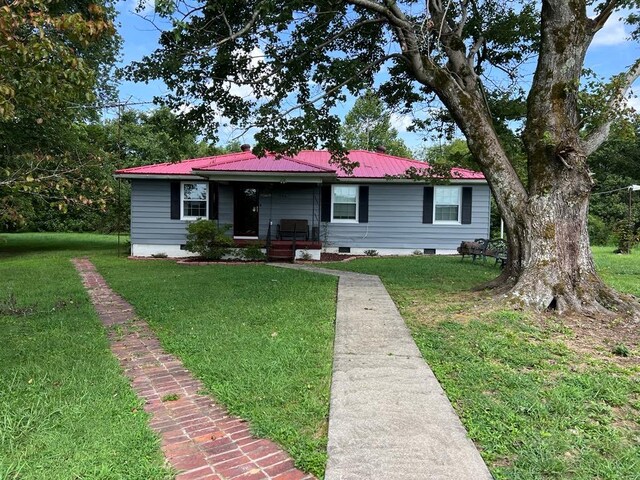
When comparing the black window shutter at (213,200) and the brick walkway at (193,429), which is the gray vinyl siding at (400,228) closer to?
the black window shutter at (213,200)

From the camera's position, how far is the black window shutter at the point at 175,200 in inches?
556

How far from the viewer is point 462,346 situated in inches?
180

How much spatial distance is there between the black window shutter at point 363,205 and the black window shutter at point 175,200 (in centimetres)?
586

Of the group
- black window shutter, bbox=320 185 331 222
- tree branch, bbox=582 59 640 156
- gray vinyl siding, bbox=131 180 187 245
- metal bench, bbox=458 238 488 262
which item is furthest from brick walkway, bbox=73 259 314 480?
black window shutter, bbox=320 185 331 222

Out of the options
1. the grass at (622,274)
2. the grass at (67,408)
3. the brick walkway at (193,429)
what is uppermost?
the grass at (622,274)

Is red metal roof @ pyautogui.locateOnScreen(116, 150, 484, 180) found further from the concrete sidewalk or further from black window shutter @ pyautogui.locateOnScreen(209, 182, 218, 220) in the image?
the concrete sidewalk

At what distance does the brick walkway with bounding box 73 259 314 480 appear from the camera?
2.44 m

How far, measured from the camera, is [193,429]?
290 cm

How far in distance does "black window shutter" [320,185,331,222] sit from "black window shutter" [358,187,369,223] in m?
1.01

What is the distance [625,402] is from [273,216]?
11821 millimetres

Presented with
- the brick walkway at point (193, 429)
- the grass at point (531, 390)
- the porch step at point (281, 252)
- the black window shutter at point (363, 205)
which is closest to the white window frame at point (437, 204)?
the black window shutter at point (363, 205)

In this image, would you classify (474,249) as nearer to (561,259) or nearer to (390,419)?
(561,259)

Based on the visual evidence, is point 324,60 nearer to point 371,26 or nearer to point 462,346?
point 371,26

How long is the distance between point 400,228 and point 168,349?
11.1m
